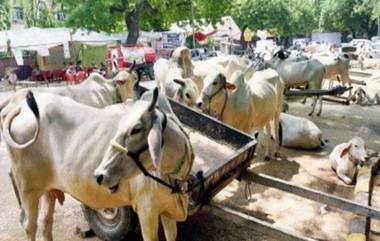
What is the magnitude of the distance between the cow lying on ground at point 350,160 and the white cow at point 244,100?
1229 millimetres

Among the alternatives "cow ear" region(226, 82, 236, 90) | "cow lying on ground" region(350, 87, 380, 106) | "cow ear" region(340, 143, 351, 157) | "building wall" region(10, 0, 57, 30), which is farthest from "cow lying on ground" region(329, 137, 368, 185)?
"building wall" region(10, 0, 57, 30)

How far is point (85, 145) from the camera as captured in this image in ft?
10.2

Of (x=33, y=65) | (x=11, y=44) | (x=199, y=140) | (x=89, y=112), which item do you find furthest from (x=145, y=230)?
(x=33, y=65)

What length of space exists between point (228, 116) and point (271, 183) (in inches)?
83.8

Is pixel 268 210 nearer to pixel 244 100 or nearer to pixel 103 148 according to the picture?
pixel 244 100

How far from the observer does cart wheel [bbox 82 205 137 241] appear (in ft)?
12.8

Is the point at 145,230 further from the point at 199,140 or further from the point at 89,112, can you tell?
the point at 199,140

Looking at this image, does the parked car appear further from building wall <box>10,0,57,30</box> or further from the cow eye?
the cow eye

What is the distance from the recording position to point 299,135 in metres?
7.52

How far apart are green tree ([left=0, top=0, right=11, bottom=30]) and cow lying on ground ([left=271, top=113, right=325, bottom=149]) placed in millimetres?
26200

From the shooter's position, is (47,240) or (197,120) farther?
(197,120)

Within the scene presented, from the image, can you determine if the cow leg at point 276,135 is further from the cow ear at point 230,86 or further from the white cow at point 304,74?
the white cow at point 304,74

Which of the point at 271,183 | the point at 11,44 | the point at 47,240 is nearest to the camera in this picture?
the point at 271,183

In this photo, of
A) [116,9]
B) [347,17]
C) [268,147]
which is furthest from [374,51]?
[268,147]
